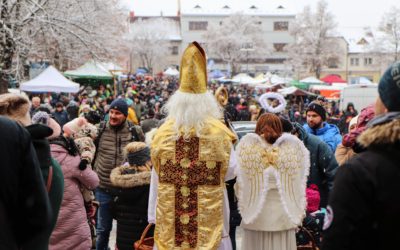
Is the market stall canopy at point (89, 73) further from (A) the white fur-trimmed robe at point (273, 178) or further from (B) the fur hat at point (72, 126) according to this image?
(A) the white fur-trimmed robe at point (273, 178)

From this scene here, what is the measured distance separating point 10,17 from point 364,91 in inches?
632

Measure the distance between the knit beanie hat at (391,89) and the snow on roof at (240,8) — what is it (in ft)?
→ 315

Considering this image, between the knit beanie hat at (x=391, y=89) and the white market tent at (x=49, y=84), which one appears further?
the white market tent at (x=49, y=84)

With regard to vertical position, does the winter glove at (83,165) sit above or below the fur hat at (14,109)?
below

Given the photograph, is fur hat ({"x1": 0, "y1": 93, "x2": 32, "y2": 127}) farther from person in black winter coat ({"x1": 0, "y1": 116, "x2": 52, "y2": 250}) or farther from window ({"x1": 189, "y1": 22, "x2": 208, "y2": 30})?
window ({"x1": 189, "y1": 22, "x2": 208, "y2": 30})

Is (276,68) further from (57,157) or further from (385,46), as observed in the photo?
(57,157)

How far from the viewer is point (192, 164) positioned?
5.07m

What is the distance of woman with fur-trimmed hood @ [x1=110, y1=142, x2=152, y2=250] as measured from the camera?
18.0ft

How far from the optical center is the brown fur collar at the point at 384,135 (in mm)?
2543

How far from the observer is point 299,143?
17.7 ft

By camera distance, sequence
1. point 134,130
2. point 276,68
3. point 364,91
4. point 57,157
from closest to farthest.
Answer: point 57,157
point 134,130
point 364,91
point 276,68

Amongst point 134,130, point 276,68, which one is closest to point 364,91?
point 134,130

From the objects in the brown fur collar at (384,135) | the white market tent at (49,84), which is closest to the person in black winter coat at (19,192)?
the brown fur collar at (384,135)

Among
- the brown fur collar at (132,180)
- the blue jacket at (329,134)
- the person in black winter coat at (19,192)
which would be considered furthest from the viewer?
the blue jacket at (329,134)
